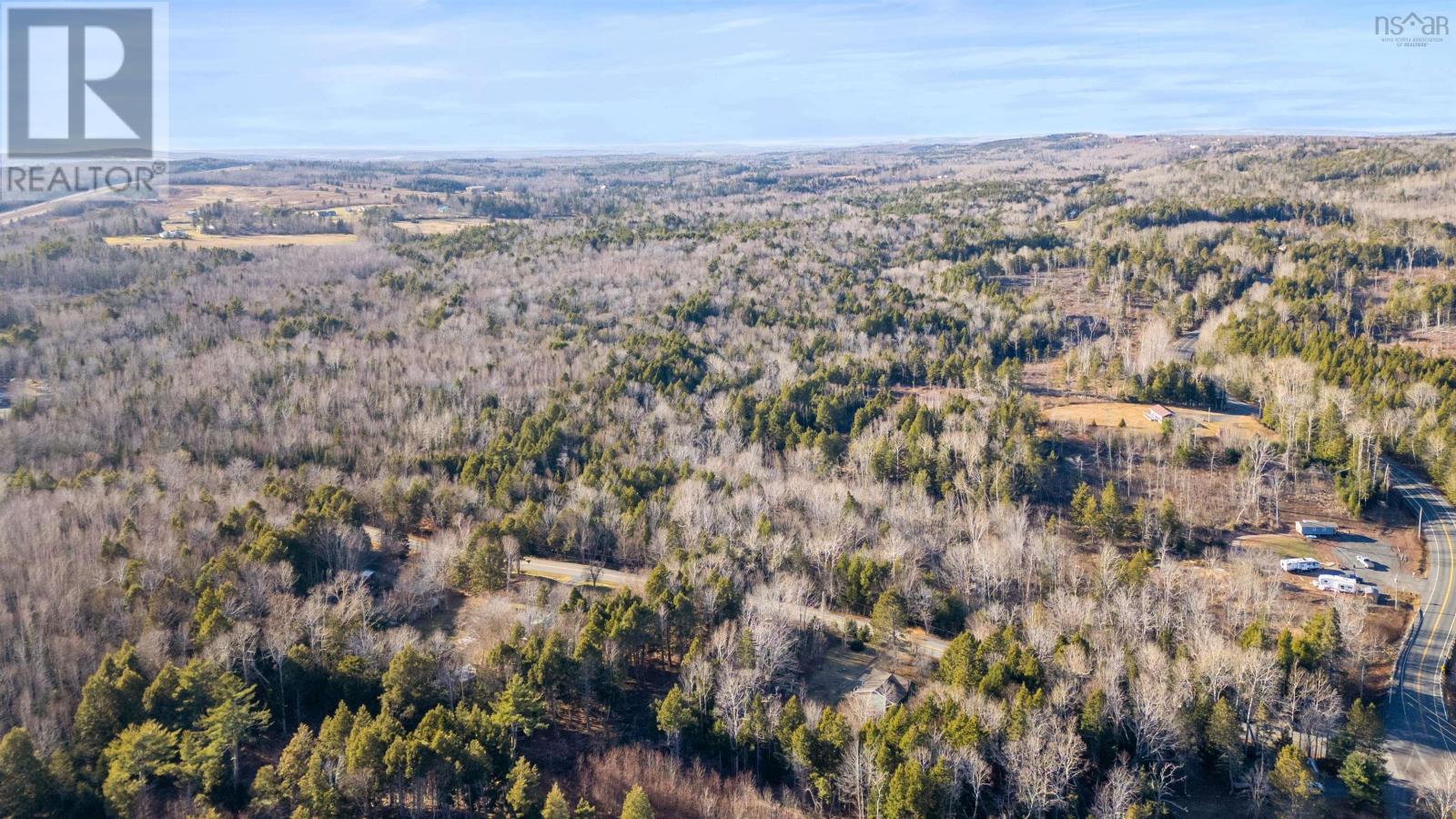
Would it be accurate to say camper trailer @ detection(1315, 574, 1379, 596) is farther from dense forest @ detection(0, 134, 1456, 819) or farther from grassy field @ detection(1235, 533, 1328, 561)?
grassy field @ detection(1235, 533, 1328, 561)

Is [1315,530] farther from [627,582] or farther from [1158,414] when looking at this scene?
[627,582]

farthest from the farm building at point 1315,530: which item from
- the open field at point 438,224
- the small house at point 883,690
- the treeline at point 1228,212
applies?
the open field at point 438,224

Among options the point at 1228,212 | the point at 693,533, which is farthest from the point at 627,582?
the point at 1228,212

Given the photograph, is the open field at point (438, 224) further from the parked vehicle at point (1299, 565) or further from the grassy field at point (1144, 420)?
the parked vehicle at point (1299, 565)

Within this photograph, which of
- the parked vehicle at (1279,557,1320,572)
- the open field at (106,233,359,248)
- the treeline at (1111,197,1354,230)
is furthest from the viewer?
the treeline at (1111,197,1354,230)

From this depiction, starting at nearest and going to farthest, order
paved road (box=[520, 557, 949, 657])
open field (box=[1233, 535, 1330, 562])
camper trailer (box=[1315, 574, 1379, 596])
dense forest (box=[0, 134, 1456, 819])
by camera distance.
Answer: dense forest (box=[0, 134, 1456, 819])
paved road (box=[520, 557, 949, 657])
camper trailer (box=[1315, 574, 1379, 596])
open field (box=[1233, 535, 1330, 562])

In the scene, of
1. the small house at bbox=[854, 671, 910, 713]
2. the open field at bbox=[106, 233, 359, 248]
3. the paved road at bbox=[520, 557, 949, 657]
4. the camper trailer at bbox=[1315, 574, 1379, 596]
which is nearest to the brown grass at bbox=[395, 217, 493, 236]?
the open field at bbox=[106, 233, 359, 248]
